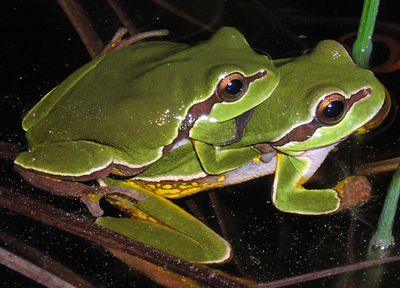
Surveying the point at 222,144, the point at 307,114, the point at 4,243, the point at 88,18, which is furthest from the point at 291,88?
the point at 88,18

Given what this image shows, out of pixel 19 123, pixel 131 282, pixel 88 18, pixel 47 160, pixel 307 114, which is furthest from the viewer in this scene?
pixel 88 18

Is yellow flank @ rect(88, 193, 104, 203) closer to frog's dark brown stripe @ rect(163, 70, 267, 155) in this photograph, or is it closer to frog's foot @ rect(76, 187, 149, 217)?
frog's foot @ rect(76, 187, 149, 217)

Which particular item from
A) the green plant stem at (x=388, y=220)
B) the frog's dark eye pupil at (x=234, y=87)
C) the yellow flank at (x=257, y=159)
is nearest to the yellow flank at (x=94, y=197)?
the yellow flank at (x=257, y=159)

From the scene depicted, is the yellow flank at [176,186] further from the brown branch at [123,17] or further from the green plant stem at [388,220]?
the brown branch at [123,17]

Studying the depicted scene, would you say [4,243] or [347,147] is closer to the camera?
[4,243]

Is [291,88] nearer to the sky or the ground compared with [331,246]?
nearer to the sky

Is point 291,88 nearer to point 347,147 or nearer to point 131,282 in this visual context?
point 347,147

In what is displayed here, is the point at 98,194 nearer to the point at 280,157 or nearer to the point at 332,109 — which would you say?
the point at 280,157

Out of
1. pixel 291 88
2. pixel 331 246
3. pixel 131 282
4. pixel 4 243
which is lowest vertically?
pixel 331 246
